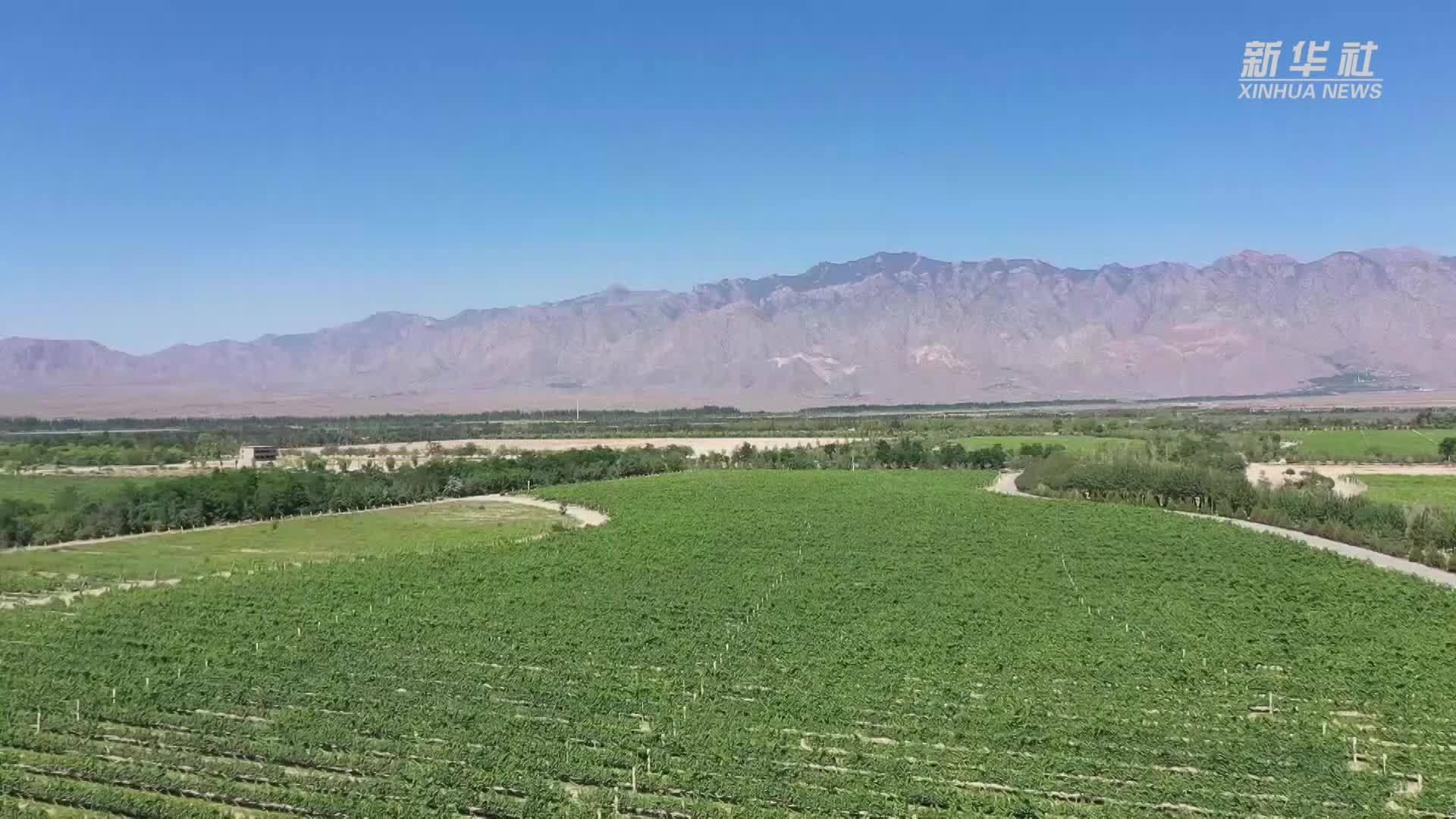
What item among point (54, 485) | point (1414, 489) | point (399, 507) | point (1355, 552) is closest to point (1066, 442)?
point (1414, 489)

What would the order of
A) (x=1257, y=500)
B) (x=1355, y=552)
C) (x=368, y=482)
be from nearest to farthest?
(x=1355, y=552) < (x=1257, y=500) < (x=368, y=482)

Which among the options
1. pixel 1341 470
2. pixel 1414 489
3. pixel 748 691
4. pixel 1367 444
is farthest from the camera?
pixel 1367 444

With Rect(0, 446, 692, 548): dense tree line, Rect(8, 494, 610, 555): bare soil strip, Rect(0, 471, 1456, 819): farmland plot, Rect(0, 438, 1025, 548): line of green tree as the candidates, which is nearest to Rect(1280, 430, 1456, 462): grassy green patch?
Rect(0, 438, 1025, 548): line of green tree

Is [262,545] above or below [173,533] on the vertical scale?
above

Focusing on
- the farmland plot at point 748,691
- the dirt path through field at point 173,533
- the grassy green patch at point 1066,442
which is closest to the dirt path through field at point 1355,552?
the farmland plot at point 748,691

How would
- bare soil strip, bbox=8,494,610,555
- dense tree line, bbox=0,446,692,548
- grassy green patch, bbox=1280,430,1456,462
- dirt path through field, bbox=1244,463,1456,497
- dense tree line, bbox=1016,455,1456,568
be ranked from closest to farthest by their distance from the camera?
dense tree line, bbox=1016,455,1456,568 < bare soil strip, bbox=8,494,610,555 < dense tree line, bbox=0,446,692,548 < dirt path through field, bbox=1244,463,1456,497 < grassy green patch, bbox=1280,430,1456,462

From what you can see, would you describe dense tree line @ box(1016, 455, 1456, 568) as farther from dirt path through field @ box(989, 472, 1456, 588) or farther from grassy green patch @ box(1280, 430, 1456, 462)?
grassy green patch @ box(1280, 430, 1456, 462)

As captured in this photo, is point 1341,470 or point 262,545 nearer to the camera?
point 262,545

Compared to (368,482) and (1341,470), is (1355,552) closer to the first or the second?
(1341,470)
